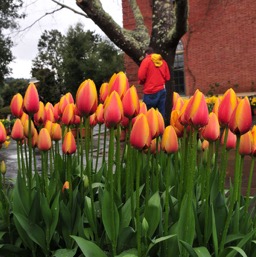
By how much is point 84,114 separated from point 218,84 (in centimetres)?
1755

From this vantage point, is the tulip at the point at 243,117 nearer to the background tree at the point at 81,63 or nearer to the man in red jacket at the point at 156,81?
the man in red jacket at the point at 156,81

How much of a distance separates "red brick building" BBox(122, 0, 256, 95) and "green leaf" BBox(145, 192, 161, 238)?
17.1 m

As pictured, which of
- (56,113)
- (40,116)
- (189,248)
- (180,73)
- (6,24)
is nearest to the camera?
(189,248)

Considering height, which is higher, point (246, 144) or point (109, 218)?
point (246, 144)

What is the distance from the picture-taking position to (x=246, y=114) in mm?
1530

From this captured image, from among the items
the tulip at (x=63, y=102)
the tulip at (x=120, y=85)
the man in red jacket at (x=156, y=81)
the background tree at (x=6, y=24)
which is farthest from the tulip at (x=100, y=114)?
the background tree at (x=6, y=24)

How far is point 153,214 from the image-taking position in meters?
1.69

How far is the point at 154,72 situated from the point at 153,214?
16.2 ft

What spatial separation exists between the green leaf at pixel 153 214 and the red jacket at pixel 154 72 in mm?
4497

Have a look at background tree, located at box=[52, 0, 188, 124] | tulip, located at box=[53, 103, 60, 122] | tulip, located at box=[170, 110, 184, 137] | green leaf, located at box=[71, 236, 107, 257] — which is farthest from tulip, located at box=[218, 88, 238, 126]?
background tree, located at box=[52, 0, 188, 124]

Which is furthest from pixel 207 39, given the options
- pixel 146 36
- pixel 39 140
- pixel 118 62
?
pixel 118 62

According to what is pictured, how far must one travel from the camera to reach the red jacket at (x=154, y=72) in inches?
246

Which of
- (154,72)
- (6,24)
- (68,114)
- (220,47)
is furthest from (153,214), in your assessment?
(6,24)

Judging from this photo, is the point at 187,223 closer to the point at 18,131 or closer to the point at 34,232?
the point at 34,232
